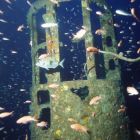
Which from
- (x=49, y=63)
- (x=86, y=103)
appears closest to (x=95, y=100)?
(x=86, y=103)

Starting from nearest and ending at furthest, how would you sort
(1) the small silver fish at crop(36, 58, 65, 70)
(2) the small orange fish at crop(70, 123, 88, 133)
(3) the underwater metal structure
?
(2) the small orange fish at crop(70, 123, 88, 133) < (3) the underwater metal structure < (1) the small silver fish at crop(36, 58, 65, 70)

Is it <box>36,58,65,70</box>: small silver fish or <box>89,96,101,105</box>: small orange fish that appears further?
<box>36,58,65,70</box>: small silver fish

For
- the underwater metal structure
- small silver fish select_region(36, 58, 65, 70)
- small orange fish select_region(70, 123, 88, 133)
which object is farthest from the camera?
small silver fish select_region(36, 58, 65, 70)

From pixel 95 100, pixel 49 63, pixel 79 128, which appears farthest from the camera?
pixel 49 63

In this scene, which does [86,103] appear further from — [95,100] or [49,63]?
[49,63]

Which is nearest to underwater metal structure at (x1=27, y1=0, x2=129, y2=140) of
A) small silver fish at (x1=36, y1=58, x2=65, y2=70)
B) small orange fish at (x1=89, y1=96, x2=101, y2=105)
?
small orange fish at (x1=89, y1=96, x2=101, y2=105)

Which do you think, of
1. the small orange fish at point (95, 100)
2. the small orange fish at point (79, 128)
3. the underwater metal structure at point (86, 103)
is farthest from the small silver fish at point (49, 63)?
the small orange fish at point (79, 128)

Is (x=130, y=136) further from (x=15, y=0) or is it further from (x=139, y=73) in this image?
(x=15, y=0)

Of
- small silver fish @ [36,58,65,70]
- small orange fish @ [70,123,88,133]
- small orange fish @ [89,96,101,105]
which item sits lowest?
small orange fish @ [70,123,88,133]

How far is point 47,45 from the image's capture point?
7.21 metres

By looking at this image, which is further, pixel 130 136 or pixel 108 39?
pixel 108 39

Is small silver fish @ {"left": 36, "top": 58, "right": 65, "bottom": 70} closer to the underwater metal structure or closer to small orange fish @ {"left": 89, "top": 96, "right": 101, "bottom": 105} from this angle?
the underwater metal structure

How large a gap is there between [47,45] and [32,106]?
5.96ft

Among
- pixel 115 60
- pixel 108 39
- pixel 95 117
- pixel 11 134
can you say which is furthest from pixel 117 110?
pixel 11 134
